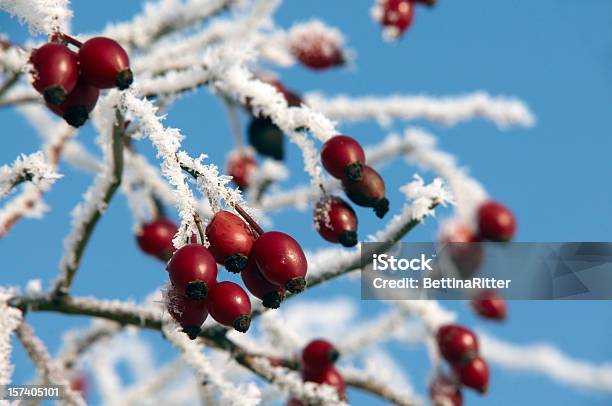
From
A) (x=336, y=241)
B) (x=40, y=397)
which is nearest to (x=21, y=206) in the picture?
(x=40, y=397)

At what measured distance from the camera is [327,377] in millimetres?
2812

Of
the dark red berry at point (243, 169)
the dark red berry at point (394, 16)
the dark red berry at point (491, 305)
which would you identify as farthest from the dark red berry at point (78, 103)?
the dark red berry at point (491, 305)

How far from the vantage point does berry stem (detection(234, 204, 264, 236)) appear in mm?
1828

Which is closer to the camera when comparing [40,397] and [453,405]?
[40,397]

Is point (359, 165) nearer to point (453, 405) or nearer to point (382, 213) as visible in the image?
point (382, 213)

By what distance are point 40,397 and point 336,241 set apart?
4.15ft

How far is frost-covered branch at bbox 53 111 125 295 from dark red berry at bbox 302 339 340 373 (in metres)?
0.86

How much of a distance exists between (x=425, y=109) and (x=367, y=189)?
208cm

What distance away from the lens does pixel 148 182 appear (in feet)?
11.3

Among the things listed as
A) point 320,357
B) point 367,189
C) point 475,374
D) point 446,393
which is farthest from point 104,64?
point 446,393

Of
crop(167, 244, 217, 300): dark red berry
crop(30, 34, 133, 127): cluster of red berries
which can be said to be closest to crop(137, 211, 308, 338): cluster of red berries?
crop(167, 244, 217, 300): dark red berry

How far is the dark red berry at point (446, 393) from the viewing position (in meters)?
3.30

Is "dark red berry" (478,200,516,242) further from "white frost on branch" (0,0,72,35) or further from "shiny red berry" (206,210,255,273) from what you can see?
"white frost on branch" (0,0,72,35)

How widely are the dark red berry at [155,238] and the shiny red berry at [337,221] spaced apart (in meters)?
1.58
